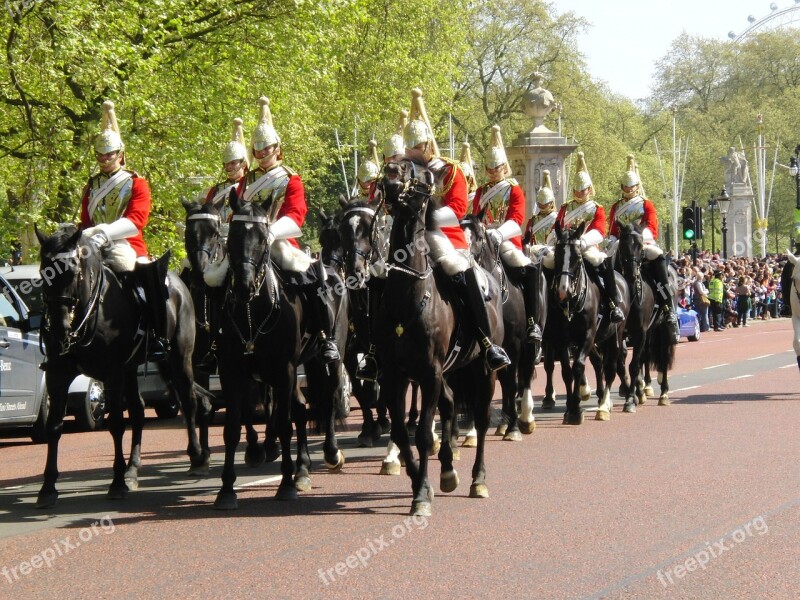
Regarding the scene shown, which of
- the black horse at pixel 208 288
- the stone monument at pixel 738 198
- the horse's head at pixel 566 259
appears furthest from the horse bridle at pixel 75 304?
the stone monument at pixel 738 198

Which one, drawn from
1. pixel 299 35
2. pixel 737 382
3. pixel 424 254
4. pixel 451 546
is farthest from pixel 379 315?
pixel 299 35

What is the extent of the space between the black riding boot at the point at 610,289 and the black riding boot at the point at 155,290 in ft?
22.4

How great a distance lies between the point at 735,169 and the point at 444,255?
7241cm

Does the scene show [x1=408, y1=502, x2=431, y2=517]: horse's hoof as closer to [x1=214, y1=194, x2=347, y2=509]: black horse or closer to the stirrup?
[x1=214, y1=194, x2=347, y2=509]: black horse

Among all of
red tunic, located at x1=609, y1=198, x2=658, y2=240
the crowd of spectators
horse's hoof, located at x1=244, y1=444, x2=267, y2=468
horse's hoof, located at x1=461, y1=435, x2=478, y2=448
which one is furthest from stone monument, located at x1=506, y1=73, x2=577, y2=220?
horse's hoof, located at x1=244, y1=444, x2=267, y2=468

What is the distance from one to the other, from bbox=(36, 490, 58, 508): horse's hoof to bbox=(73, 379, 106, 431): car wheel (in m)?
6.09

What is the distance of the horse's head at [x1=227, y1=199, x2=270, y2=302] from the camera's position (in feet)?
30.6

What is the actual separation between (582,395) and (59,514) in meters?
9.13

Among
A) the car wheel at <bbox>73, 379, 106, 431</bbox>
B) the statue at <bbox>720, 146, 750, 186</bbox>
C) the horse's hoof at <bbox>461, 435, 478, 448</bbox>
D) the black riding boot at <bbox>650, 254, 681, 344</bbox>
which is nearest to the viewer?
the horse's hoof at <bbox>461, 435, 478, 448</bbox>

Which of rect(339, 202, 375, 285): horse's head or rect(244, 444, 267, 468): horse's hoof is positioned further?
rect(244, 444, 267, 468): horse's hoof

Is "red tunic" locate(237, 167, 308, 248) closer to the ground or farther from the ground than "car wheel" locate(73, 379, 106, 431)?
farther from the ground

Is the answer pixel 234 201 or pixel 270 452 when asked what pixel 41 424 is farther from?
pixel 234 201

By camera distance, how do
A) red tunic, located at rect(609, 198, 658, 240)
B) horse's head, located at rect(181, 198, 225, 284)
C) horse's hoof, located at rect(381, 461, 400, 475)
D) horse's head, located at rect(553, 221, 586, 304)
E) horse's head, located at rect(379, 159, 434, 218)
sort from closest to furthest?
horse's head, located at rect(379, 159, 434, 218)
horse's hoof, located at rect(381, 461, 400, 475)
horse's head, located at rect(181, 198, 225, 284)
horse's head, located at rect(553, 221, 586, 304)
red tunic, located at rect(609, 198, 658, 240)

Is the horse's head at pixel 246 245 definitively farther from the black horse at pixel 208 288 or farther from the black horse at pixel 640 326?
the black horse at pixel 640 326
